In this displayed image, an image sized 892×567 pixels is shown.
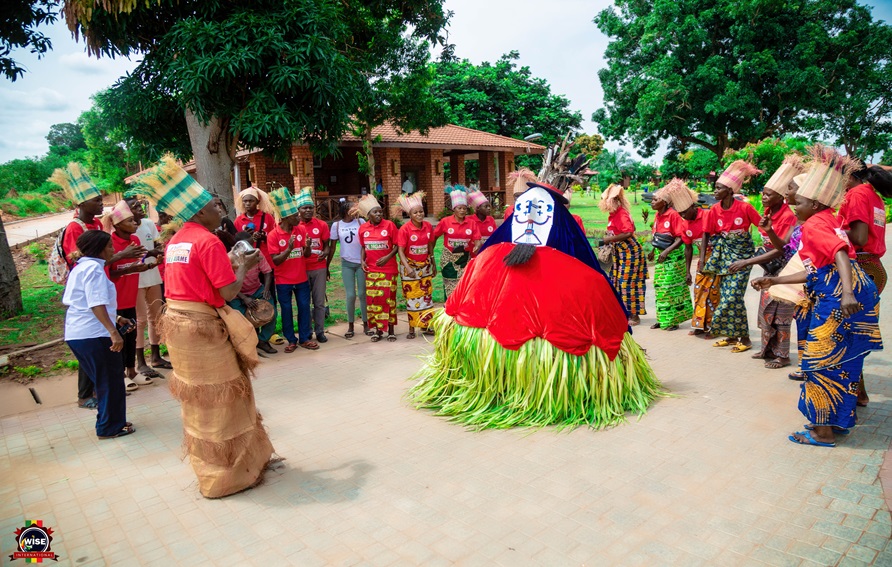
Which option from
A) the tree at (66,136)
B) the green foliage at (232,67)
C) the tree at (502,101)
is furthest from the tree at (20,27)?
the tree at (66,136)

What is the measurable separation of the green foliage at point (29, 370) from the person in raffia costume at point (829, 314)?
7.41 meters

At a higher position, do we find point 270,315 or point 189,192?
point 189,192

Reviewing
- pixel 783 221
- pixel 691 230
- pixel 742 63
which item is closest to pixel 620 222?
pixel 691 230

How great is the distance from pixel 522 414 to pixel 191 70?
6041 millimetres

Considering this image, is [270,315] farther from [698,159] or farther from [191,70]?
[698,159]

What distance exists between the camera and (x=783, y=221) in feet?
17.9

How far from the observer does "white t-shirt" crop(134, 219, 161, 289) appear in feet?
20.6

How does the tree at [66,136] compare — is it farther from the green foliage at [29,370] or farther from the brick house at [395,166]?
the green foliage at [29,370]

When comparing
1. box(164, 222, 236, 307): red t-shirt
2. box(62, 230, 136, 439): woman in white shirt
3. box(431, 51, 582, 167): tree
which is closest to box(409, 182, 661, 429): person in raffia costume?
box(164, 222, 236, 307): red t-shirt

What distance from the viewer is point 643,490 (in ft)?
11.3

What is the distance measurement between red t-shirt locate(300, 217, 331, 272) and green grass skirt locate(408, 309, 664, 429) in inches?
111

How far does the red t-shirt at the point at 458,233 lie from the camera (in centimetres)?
735

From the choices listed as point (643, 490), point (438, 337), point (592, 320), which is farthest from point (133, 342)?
point (643, 490)

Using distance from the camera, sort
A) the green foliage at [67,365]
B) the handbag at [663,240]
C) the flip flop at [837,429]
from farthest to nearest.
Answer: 1. the handbag at [663,240]
2. the green foliage at [67,365]
3. the flip flop at [837,429]
